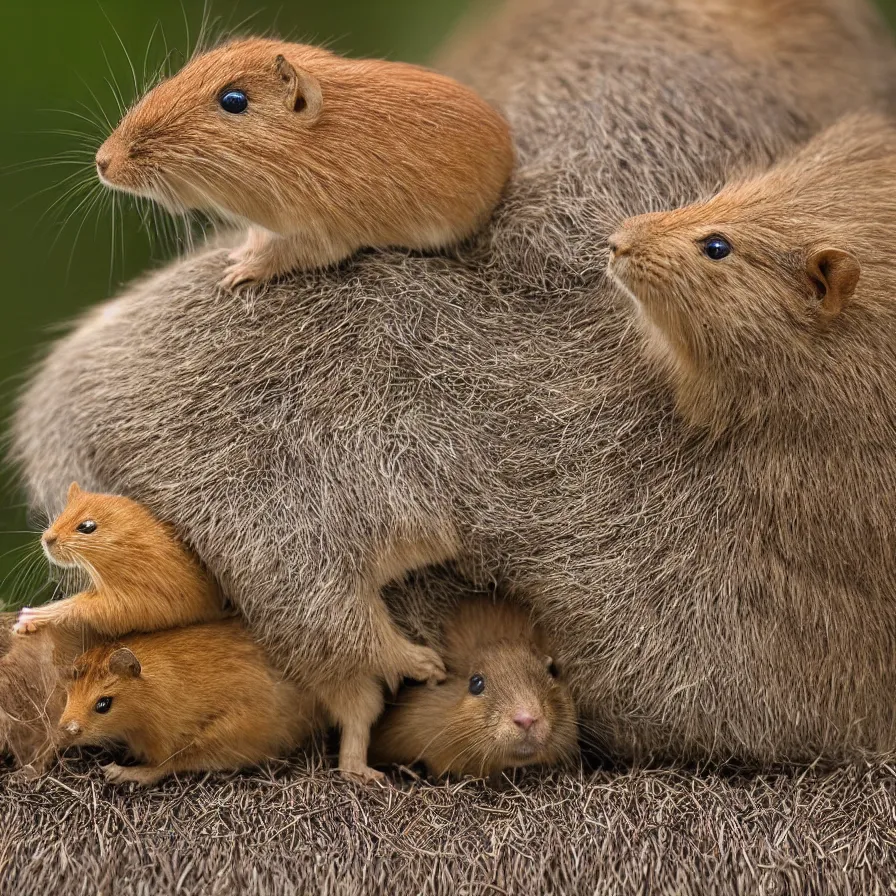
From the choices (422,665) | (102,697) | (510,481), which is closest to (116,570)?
(102,697)

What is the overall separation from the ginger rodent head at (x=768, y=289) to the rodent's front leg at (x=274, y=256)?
476mm

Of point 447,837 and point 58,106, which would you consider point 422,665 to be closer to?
point 447,837

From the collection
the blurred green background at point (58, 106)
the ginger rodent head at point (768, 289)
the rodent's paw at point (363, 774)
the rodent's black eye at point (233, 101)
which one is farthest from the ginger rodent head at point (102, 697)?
the blurred green background at point (58, 106)

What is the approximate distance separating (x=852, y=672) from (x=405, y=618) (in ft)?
2.25

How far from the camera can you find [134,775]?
1.82 m

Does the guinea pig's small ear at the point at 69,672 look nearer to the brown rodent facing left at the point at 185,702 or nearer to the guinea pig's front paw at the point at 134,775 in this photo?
the brown rodent facing left at the point at 185,702

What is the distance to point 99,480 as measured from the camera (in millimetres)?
1965

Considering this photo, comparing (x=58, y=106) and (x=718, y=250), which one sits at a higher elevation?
(x=718, y=250)

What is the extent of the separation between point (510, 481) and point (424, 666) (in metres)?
0.32

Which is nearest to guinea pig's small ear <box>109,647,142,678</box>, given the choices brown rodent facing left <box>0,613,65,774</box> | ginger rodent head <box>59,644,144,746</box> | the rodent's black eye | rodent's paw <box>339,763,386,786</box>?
ginger rodent head <box>59,644,144,746</box>

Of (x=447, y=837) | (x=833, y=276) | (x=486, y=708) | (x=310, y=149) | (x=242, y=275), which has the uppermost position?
(x=310, y=149)

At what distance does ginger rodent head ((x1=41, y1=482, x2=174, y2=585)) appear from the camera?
5.63ft

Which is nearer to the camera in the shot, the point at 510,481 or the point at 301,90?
the point at 301,90

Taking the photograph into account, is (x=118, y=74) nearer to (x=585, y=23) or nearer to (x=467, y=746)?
Result: (x=585, y=23)
